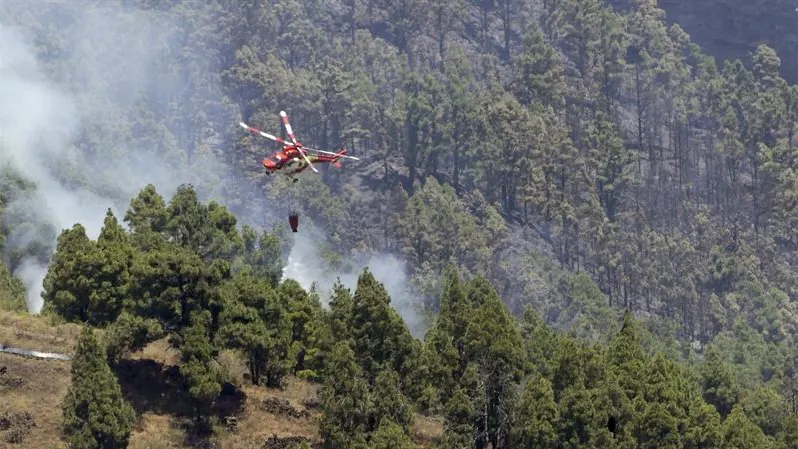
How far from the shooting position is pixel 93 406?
3334 inches

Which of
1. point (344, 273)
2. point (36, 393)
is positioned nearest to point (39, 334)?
point (36, 393)

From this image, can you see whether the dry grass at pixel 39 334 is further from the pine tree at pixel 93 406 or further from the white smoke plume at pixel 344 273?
the white smoke plume at pixel 344 273

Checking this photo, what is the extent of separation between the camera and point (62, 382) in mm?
95000

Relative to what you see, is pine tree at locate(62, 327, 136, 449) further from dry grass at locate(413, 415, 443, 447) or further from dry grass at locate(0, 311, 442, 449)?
dry grass at locate(413, 415, 443, 447)

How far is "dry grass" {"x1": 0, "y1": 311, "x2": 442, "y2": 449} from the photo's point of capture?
9156 cm

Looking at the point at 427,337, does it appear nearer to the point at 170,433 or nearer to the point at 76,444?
the point at 170,433

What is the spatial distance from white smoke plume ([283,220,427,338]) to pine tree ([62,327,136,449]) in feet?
270

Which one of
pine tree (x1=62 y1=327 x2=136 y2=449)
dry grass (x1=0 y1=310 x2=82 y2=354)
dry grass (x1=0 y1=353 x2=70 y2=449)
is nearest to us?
pine tree (x1=62 y1=327 x2=136 y2=449)

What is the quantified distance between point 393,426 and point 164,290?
19194 millimetres

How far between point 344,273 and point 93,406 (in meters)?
103

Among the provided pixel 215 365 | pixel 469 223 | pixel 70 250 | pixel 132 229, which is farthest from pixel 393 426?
pixel 469 223

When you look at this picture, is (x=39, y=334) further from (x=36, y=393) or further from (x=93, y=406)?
(x=93, y=406)

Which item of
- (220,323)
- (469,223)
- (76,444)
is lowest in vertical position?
(76,444)

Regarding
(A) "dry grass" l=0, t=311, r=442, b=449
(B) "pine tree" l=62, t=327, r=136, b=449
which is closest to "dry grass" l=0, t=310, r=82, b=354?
(A) "dry grass" l=0, t=311, r=442, b=449
